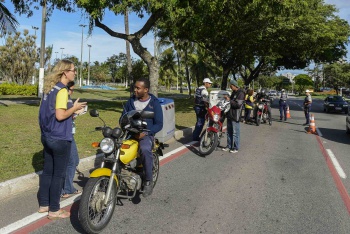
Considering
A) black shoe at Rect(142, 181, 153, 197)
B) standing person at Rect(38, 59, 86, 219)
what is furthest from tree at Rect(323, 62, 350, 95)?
standing person at Rect(38, 59, 86, 219)

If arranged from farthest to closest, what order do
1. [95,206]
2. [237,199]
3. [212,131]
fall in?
[212,131]
[237,199]
[95,206]

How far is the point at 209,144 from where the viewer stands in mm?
8125

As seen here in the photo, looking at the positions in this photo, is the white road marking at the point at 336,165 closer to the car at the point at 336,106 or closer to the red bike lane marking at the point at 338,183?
the red bike lane marking at the point at 338,183

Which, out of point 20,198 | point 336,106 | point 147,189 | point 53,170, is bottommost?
point 20,198

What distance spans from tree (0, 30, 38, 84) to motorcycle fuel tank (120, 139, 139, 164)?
1578 inches

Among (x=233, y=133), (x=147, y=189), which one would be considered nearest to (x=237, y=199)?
(x=147, y=189)

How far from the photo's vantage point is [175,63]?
64625mm

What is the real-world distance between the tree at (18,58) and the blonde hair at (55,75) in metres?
39.8

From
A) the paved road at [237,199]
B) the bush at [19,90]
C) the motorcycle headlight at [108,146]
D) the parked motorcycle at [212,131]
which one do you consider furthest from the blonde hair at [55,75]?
the bush at [19,90]

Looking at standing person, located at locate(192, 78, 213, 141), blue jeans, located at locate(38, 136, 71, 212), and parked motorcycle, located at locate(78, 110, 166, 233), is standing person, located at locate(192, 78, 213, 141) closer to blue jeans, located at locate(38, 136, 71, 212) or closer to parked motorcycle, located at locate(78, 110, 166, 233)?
parked motorcycle, located at locate(78, 110, 166, 233)

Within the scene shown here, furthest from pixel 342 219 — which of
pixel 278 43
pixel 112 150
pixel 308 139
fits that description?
pixel 278 43

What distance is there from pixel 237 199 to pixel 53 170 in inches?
104

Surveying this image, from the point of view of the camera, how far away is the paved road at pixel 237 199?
412 cm

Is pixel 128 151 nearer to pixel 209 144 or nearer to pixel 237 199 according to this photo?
pixel 237 199
